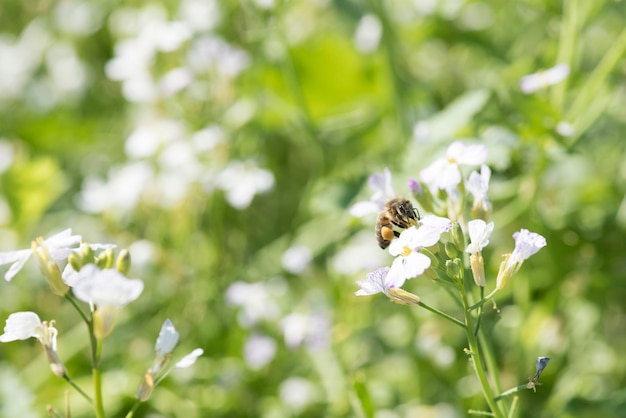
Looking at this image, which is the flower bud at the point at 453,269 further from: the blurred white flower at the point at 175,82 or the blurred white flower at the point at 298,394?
the blurred white flower at the point at 175,82

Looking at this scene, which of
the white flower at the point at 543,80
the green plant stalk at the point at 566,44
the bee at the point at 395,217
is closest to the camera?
the bee at the point at 395,217

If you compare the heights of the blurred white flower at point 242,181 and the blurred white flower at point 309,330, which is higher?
the blurred white flower at point 242,181

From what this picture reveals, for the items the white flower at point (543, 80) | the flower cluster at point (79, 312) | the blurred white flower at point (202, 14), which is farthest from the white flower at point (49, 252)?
the blurred white flower at point (202, 14)

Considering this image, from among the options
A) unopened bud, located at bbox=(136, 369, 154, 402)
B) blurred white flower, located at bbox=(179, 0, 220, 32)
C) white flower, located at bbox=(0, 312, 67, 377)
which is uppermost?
white flower, located at bbox=(0, 312, 67, 377)

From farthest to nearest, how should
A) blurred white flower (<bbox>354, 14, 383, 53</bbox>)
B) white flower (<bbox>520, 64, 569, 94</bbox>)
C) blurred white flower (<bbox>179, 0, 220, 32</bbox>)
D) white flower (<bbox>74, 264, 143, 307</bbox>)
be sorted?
blurred white flower (<bbox>179, 0, 220, 32</bbox>), blurred white flower (<bbox>354, 14, 383, 53</bbox>), white flower (<bbox>520, 64, 569, 94</bbox>), white flower (<bbox>74, 264, 143, 307</bbox>)

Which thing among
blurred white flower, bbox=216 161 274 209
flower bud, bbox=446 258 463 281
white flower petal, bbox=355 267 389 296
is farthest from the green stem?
blurred white flower, bbox=216 161 274 209

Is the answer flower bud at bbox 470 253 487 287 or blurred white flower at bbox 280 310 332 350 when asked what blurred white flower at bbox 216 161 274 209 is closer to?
blurred white flower at bbox 280 310 332 350

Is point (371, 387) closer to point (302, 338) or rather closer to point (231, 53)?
point (302, 338)

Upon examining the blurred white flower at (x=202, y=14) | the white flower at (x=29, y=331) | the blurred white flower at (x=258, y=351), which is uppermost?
the white flower at (x=29, y=331)
